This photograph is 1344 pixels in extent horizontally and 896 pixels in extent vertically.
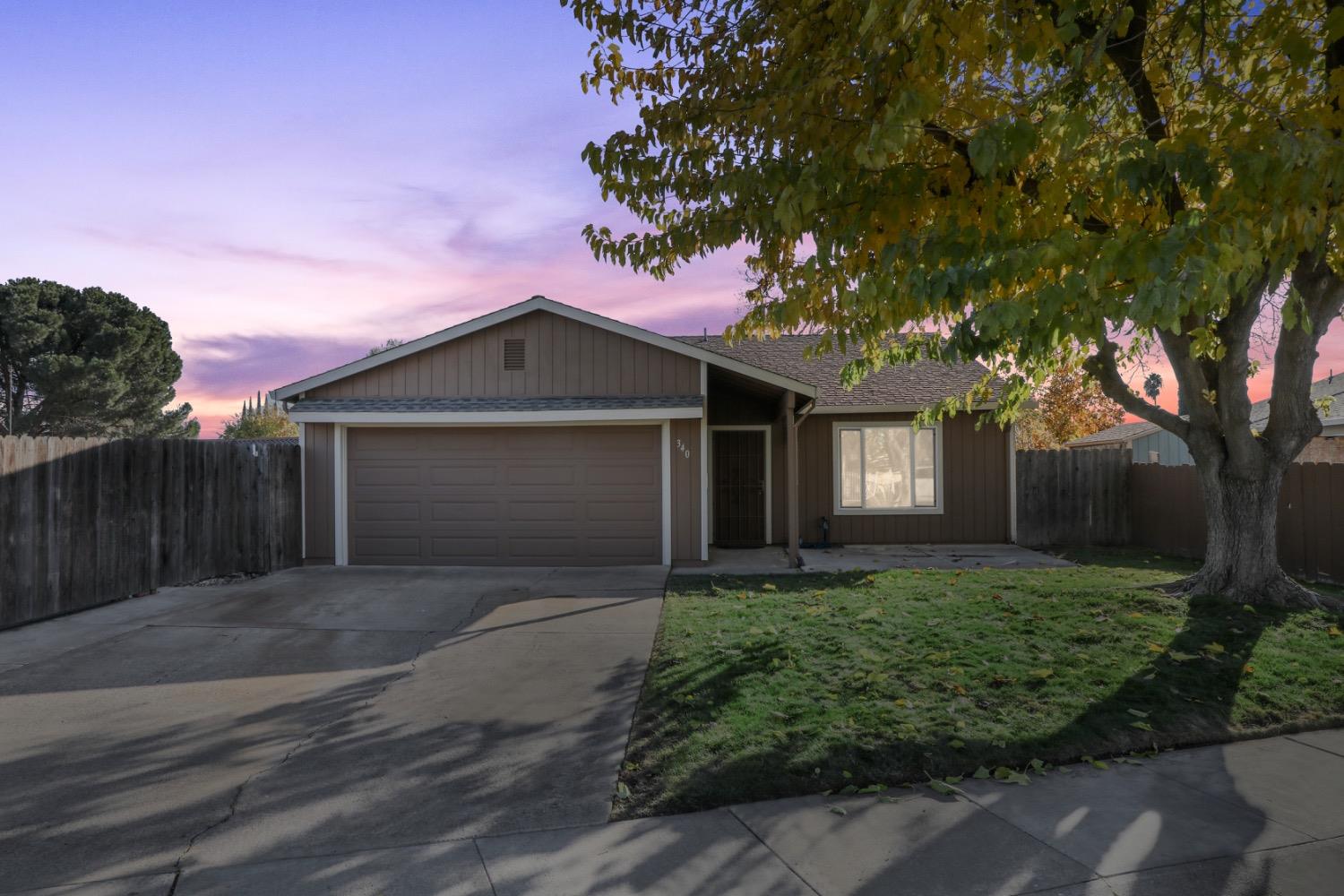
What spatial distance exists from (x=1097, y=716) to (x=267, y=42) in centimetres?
956

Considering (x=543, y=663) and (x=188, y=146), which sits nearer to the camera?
(x=543, y=663)

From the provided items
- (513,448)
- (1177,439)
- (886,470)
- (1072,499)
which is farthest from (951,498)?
(1177,439)

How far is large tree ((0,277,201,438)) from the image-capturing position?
32.1 meters

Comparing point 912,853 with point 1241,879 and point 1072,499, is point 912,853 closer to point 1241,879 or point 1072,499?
point 1241,879

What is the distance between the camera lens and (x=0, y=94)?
830 centimetres

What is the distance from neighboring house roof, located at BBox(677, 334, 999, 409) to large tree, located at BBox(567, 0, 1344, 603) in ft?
20.7

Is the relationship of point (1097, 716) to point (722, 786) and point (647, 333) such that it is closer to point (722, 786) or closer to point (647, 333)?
point (722, 786)

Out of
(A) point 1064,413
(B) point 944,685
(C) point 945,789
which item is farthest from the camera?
(A) point 1064,413

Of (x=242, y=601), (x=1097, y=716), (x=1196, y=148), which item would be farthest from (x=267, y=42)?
(x=1097, y=716)

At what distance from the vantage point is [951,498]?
1567 centimetres

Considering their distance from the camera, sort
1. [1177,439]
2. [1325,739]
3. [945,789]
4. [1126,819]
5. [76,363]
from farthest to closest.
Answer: [76,363]
[1177,439]
[1325,739]
[945,789]
[1126,819]

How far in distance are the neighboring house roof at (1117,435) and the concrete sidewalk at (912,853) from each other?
98.6 ft

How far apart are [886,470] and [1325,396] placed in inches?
412

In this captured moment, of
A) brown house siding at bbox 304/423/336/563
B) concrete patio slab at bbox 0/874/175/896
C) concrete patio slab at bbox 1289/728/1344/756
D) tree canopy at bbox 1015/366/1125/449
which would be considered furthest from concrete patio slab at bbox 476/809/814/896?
tree canopy at bbox 1015/366/1125/449
